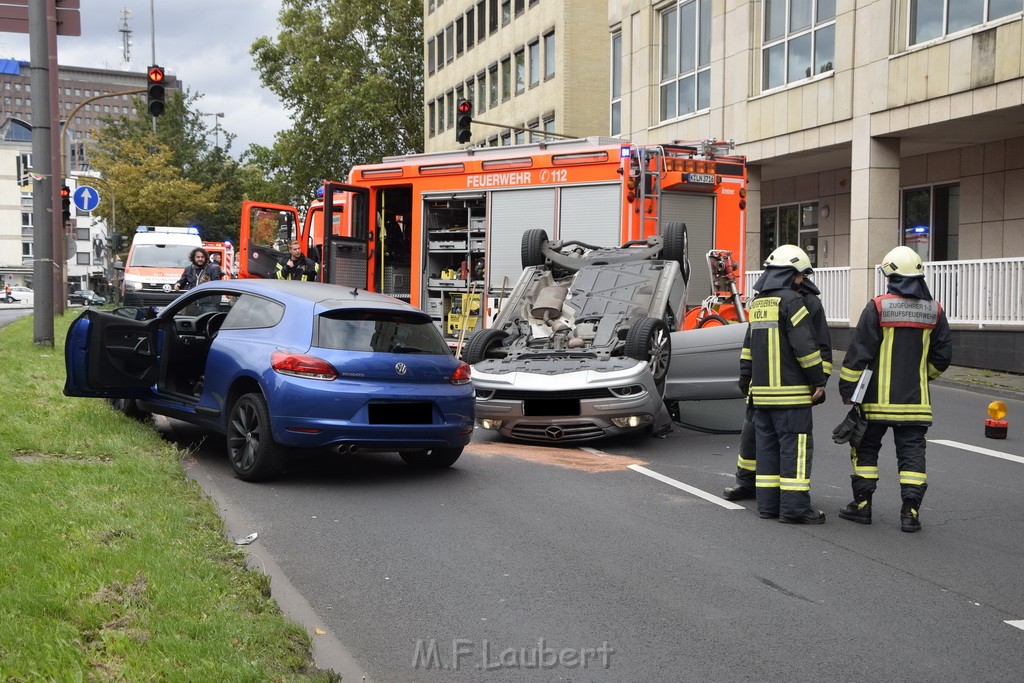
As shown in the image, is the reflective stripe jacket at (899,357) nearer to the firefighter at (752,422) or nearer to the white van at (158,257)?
the firefighter at (752,422)

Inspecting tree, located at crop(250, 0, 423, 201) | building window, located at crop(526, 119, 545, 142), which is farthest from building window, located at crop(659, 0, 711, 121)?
tree, located at crop(250, 0, 423, 201)

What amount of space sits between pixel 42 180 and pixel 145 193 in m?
41.8

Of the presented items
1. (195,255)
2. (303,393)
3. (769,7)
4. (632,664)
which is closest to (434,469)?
(303,393)

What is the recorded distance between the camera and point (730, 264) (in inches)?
539

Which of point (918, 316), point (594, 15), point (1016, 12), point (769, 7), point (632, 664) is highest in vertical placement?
point (594, 15)

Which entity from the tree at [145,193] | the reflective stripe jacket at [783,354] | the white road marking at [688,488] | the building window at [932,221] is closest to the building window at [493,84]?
the tree at [145,193]

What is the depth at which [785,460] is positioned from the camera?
7.19 meters

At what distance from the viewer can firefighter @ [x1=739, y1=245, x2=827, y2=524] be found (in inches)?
283

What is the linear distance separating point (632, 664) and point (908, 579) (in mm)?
2054

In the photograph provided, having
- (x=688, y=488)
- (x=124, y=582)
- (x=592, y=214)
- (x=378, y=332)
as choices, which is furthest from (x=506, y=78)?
(x=124, y=582)

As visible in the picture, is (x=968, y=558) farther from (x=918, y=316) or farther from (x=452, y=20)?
(x=452, y=20)

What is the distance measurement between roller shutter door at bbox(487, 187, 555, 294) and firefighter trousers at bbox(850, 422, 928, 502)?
835 centimetres

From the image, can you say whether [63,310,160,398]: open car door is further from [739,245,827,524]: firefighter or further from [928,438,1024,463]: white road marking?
[928,438,1024,463]: white road marking

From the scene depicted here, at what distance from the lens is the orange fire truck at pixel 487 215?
14250mm
